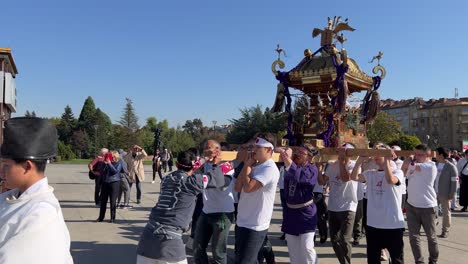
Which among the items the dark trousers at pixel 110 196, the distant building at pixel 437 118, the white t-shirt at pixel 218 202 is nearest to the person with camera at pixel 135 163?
the dark trousers at pixel 110 196

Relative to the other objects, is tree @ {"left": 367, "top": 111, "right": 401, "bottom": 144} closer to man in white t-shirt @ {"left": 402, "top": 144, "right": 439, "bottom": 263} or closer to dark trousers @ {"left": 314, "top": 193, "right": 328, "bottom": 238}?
dark trousers @ {"left": 314, "top": 193, "right": 328, "bottom": 238}

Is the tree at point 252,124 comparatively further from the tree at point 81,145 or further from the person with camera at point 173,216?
the tree at point 81,145

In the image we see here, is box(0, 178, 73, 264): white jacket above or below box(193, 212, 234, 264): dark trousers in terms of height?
above

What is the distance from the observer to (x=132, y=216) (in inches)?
425

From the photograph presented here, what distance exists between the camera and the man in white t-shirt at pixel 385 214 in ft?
16.4

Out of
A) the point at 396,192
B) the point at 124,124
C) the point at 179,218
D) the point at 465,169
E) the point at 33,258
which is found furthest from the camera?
the point at 124,124

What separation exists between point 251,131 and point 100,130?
4925cm

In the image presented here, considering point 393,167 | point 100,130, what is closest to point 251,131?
point 393,167

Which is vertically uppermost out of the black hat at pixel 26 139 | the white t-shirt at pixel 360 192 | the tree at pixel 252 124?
the tree at pixel 252 124

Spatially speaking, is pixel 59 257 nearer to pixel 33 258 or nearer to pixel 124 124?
pixel 33 258

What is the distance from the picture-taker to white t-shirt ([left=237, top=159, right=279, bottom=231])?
179 inches

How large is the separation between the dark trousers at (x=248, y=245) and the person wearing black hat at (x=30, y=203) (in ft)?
9.62

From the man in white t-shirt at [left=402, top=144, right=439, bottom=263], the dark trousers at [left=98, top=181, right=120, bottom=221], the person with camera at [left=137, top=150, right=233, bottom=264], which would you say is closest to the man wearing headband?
the person with camera at [left=137, top=150, right=233, bottom=264]

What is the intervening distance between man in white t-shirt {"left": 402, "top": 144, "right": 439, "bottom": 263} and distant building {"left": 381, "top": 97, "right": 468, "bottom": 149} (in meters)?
96.6
